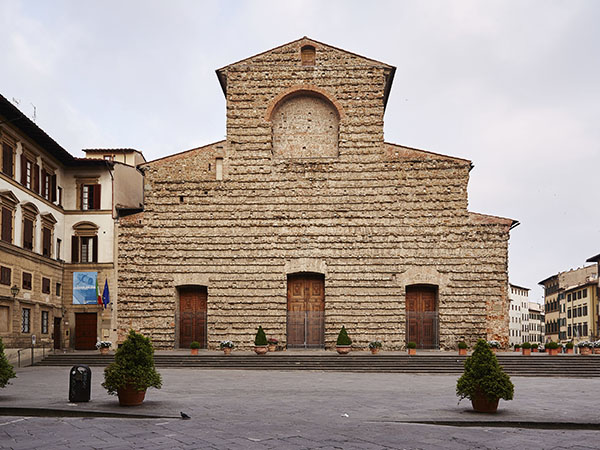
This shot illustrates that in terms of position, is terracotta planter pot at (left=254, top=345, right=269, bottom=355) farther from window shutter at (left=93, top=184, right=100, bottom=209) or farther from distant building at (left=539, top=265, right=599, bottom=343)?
distant building at (left=539, top=265, right=599, bottom=343)

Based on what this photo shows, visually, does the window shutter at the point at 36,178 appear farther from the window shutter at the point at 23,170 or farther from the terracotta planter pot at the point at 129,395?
the terracotta planter pot at the point at 129,395

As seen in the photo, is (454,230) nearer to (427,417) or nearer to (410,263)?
(410,263)

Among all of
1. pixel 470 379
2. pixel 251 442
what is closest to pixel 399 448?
pixel 251 442

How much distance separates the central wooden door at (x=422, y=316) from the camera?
30609 mm

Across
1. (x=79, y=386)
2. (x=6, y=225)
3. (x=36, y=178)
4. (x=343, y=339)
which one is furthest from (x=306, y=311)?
(x=79, y=386)

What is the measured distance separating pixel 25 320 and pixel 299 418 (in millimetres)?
18789

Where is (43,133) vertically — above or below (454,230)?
above

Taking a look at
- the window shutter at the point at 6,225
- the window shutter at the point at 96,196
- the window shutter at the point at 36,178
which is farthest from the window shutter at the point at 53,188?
the window shutter at the point at 6,225

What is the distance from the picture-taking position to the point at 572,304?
77.2 m

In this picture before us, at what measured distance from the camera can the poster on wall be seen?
31359 millimetres

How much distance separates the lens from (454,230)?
30.6m

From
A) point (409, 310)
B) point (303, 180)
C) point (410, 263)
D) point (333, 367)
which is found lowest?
point (333, 367)

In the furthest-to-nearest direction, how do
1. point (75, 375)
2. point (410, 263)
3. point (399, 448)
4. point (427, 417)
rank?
point (410, 263) < point (75, 375) < point (427, 417) < point (399, 448)

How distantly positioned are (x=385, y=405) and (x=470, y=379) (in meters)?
1.98
